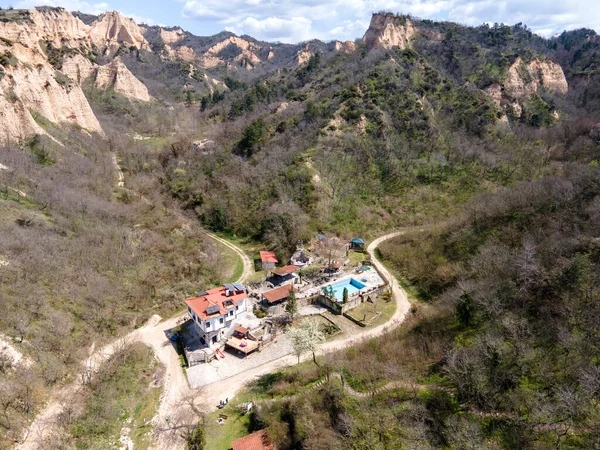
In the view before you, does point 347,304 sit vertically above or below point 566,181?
below

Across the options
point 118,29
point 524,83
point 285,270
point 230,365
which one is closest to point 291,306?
point 285,270

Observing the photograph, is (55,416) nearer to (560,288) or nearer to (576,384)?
(576,384)

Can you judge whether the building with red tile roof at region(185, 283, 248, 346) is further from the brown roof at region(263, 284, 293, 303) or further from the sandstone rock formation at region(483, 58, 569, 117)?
the sandstone rock formation at region(483, 58, 569, 117)

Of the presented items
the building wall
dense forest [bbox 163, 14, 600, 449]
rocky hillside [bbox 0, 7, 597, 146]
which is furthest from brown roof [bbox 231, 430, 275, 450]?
rocky hillside [bbox 0, 7, 597, 146]

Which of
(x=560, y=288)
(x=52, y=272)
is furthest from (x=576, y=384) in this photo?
(x=52, y=272)

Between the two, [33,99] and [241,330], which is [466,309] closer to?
[241,330]

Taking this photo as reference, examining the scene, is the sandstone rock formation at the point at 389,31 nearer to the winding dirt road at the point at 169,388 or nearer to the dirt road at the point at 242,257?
the dirt road at the point at 242,257

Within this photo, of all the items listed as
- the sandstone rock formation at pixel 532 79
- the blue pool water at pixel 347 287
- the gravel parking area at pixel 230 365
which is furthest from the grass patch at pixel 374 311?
the sandstone rock formation at pixel 532 79

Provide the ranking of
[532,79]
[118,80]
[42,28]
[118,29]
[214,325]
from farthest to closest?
1. [118,29]
2. [118,80]
3. [42,28]
4. [532,79]
5. [214,325]
